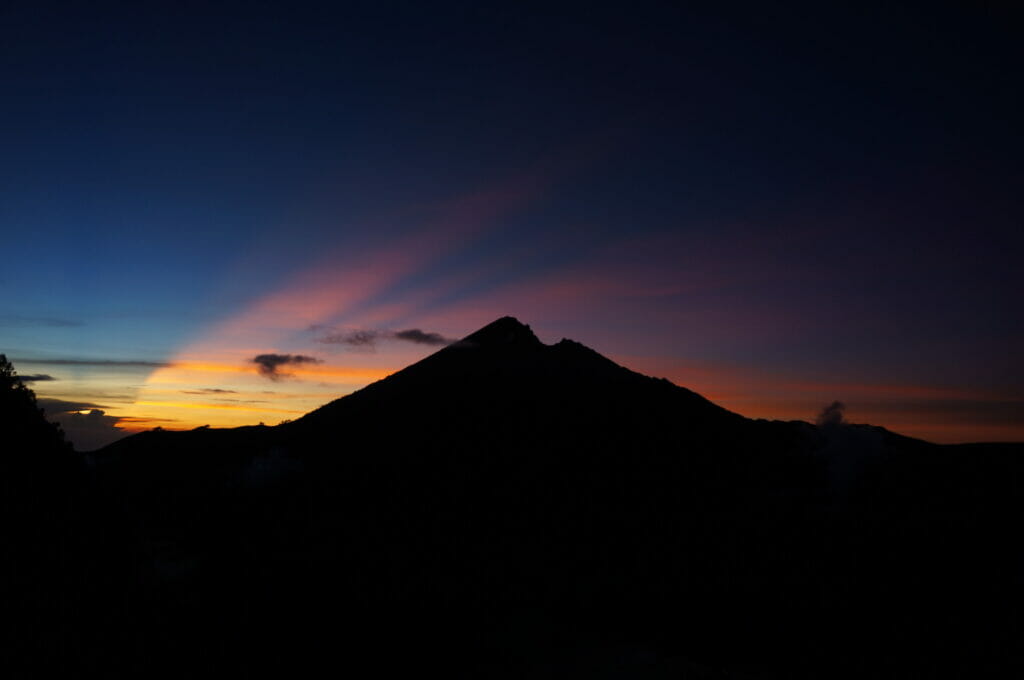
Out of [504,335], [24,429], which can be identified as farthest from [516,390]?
[24,429]

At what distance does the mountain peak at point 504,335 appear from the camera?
57625mm

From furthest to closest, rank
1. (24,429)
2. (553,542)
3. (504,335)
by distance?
(504,335) → (553,542) → (24,429)

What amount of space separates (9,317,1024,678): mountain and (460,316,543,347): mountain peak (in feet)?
1.07

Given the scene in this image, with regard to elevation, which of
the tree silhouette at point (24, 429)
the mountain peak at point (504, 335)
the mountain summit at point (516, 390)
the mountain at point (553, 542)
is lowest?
the mountain at point (553, 542)

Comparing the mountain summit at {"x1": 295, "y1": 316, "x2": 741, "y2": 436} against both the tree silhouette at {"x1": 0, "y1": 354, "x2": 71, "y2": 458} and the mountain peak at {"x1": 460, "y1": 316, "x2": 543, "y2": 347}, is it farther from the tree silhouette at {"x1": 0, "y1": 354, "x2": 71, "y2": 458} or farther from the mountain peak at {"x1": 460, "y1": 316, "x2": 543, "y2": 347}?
the tree silhouette at {"x1": 0, "y1": 354, "x2": 71, "y2": 458}

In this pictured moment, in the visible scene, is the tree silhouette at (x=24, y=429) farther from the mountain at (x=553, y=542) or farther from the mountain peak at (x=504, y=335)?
the mountain peak at (x=504, y=335)

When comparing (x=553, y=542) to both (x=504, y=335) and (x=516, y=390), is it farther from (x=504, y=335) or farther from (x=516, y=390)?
(x=504, y=335)

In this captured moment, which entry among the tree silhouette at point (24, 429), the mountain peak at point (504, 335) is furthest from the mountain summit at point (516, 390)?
the tree silhouette at point (24, 429)

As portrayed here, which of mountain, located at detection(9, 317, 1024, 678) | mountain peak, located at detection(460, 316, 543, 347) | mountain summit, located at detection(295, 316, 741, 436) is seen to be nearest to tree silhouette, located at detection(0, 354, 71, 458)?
mountain, located at detection(9, 317, 1024, 678)

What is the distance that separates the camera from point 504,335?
58.3m

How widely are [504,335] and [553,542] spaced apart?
25.0m

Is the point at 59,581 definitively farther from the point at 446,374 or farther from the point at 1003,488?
the point at 1003,488

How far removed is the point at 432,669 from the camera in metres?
25.3

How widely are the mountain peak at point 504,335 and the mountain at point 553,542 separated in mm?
325
